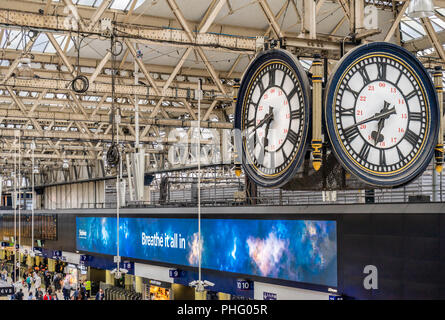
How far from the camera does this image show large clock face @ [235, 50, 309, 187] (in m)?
3.43

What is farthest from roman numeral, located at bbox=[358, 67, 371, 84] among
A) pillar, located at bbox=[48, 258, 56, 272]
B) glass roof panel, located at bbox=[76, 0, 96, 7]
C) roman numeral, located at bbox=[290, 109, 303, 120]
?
pillar, located at bbox=[48, 258, 56, 272]

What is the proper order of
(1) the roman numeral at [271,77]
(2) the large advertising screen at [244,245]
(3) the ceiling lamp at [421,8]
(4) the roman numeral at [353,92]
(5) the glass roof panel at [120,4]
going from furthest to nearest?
1. (5) the glass roof panel at [120,4]
2. (2) the large advertising screen at [244,245]
3. (3) the ceiling lamp at [421,8]
4. (1) the roman numeral at [271,77]
5. (4) the roman numeral at [353,92]

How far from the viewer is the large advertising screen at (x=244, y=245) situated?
11.4m

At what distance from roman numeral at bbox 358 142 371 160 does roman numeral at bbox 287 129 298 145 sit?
0.37 meters

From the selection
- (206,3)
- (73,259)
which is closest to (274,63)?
(206,3)

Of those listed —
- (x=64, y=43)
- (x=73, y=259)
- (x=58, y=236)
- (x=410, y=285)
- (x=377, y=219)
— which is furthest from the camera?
(x=58, y=236)

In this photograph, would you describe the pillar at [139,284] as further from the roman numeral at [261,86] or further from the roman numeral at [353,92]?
the roman numeral at [353,92]

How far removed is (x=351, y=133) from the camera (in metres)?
3.36

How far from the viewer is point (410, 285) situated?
9.15 m

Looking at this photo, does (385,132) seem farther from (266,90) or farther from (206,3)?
(206,3)

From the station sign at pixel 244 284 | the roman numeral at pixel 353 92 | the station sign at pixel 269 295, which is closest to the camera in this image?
the roman numeral at pixel 353 92

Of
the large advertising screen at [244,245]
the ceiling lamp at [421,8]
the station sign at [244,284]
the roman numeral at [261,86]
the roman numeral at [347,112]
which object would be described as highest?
the ceiling lamp at [421,8]

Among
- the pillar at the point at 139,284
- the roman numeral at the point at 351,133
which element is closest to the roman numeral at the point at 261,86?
the roman numeral at the point at 351,133
